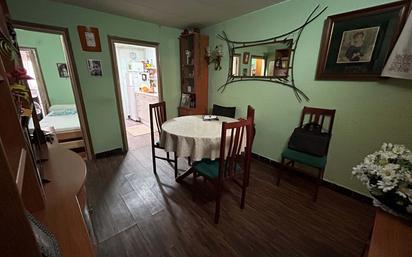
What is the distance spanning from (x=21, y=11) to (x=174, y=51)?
2146 millimetres

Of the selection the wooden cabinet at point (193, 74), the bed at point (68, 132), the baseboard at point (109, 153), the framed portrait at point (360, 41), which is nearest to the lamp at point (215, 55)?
the wooden cabinet at point (193, 74)

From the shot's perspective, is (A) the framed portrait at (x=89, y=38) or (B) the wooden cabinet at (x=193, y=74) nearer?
(A) the framed portrait at (x=89, y=38)

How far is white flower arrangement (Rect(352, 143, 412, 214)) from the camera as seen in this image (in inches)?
31.0

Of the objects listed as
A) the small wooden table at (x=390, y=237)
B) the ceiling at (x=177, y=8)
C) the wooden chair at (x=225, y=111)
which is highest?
the ceiling at (x=177, y=8)

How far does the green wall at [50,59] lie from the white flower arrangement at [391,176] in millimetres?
5797

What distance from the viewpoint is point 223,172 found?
5.35ft

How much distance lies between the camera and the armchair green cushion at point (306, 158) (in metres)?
1.88

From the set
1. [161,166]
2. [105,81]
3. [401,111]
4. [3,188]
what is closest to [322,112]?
[401,111]

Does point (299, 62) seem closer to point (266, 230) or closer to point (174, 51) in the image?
point (266, 230)

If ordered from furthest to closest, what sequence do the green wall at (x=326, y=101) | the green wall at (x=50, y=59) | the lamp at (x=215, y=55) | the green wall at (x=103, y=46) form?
1. the green wall at (x=50, y=59)
2. the lamp at (x=215, y=55)
3. the green wall at (x=103, y=46)
4. the green wall at (x=326, y=101)

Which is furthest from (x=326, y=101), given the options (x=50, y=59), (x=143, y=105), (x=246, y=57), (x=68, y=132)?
(x=50, y=59)

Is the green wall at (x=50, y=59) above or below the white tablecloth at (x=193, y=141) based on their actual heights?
above

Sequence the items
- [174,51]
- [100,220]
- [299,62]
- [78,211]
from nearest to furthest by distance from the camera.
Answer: [78,211] < [100,220] < [299,62] < [174,51]

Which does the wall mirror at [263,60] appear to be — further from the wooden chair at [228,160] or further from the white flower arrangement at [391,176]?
the white flower arrangement at [391,176]
